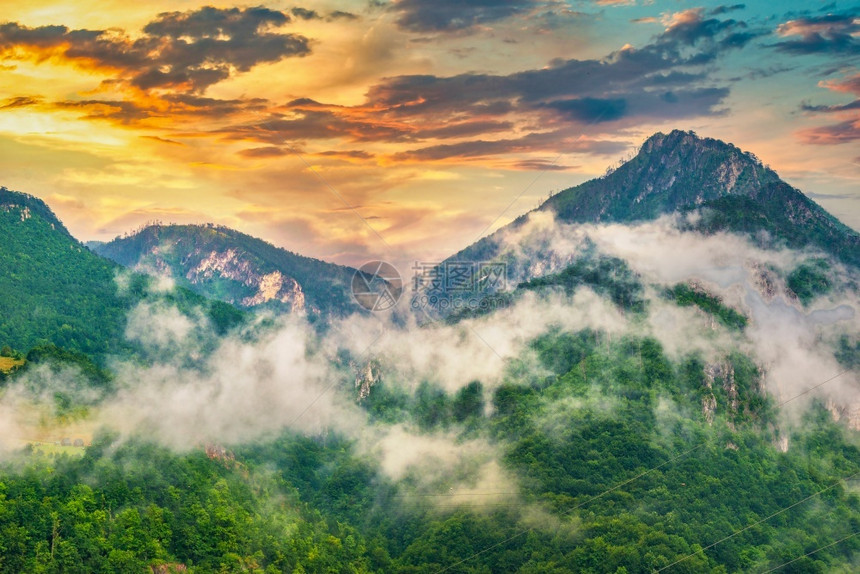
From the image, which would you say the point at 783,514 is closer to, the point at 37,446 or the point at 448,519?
the point at 448,519

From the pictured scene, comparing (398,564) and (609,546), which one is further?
(398,564)

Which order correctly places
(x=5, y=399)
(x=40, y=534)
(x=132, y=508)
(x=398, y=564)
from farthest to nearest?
(x=398, y=564), (x=5, y=399), (x=132, y=508), (x=40, y=534)

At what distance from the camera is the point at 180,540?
146375 millimetres

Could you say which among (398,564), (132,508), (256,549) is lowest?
(398,564)

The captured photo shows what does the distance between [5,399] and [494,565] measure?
95329mm

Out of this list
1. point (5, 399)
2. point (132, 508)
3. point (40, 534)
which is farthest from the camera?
point (5, 399)

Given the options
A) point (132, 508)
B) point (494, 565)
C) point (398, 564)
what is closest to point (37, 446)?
point (132, 508)

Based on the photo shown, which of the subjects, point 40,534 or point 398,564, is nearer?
point 40,534

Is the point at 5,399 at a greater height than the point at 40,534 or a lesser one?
greater

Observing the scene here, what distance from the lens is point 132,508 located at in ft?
472

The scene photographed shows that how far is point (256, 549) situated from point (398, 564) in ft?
121

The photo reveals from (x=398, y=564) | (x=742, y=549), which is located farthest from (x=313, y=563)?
(x=742, y=549)

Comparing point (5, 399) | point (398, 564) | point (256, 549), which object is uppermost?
point (5, 399)

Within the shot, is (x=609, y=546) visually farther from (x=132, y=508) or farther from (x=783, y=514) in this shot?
(x=132, y=508)
